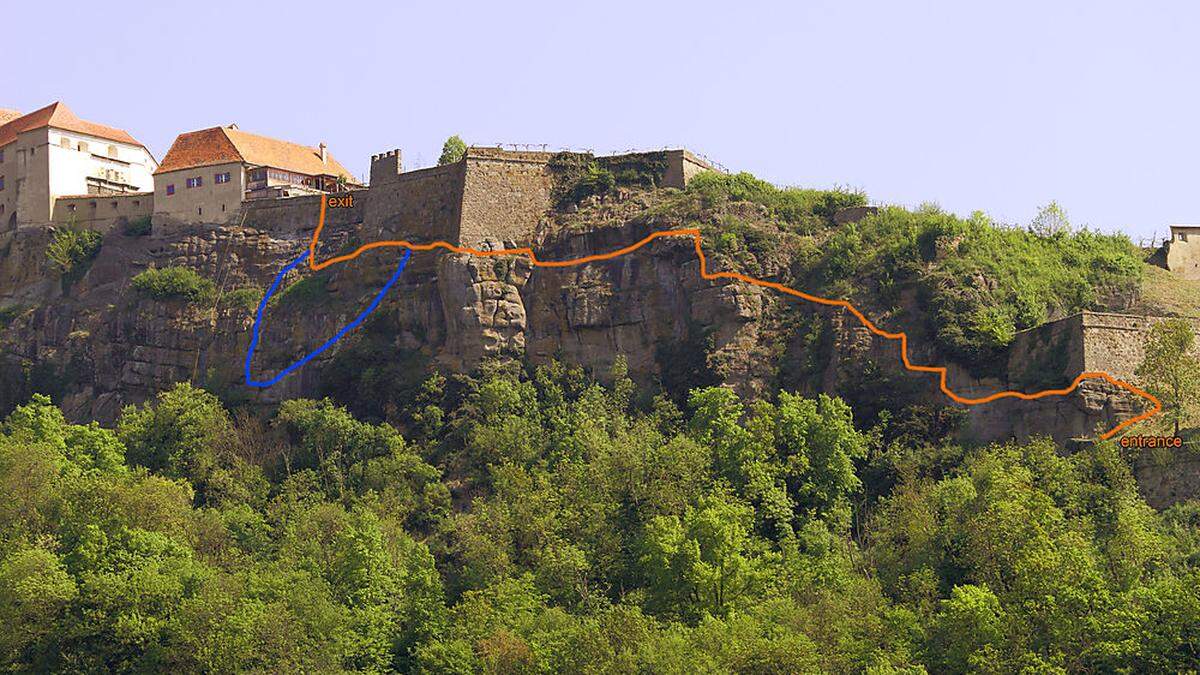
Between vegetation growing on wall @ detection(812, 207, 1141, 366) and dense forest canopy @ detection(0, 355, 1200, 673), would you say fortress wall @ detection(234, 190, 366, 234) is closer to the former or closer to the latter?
dense forest canopy @ detection(0, 355, 1200, 673)

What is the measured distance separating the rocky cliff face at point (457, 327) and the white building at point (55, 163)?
13.9ft

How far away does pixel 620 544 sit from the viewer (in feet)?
214

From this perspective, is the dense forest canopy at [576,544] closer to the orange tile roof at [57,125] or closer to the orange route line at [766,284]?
the orange route line at [766,284]

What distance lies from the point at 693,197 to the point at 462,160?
832 centimetres

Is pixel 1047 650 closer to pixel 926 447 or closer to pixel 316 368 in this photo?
pixel 926 447

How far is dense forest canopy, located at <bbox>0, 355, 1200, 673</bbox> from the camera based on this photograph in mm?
56719

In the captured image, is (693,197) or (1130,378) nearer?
(1130,378)

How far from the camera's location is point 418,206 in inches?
3105

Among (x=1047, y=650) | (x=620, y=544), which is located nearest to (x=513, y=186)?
(x=620, y=544)

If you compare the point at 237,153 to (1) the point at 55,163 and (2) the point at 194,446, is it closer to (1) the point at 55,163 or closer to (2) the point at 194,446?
(1) the point at 55,163

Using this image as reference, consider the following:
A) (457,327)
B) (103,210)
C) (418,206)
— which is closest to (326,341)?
(457,327)

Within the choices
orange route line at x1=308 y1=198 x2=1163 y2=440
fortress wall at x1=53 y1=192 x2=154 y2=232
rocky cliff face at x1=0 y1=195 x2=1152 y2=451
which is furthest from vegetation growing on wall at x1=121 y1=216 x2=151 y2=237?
orange route line at x1=308 y1=198 x2=1163 y2=440

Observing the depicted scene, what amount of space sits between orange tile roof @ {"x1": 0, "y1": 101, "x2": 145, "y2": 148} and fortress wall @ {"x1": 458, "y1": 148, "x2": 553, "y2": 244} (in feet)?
63.3

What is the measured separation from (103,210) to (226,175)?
561cm
